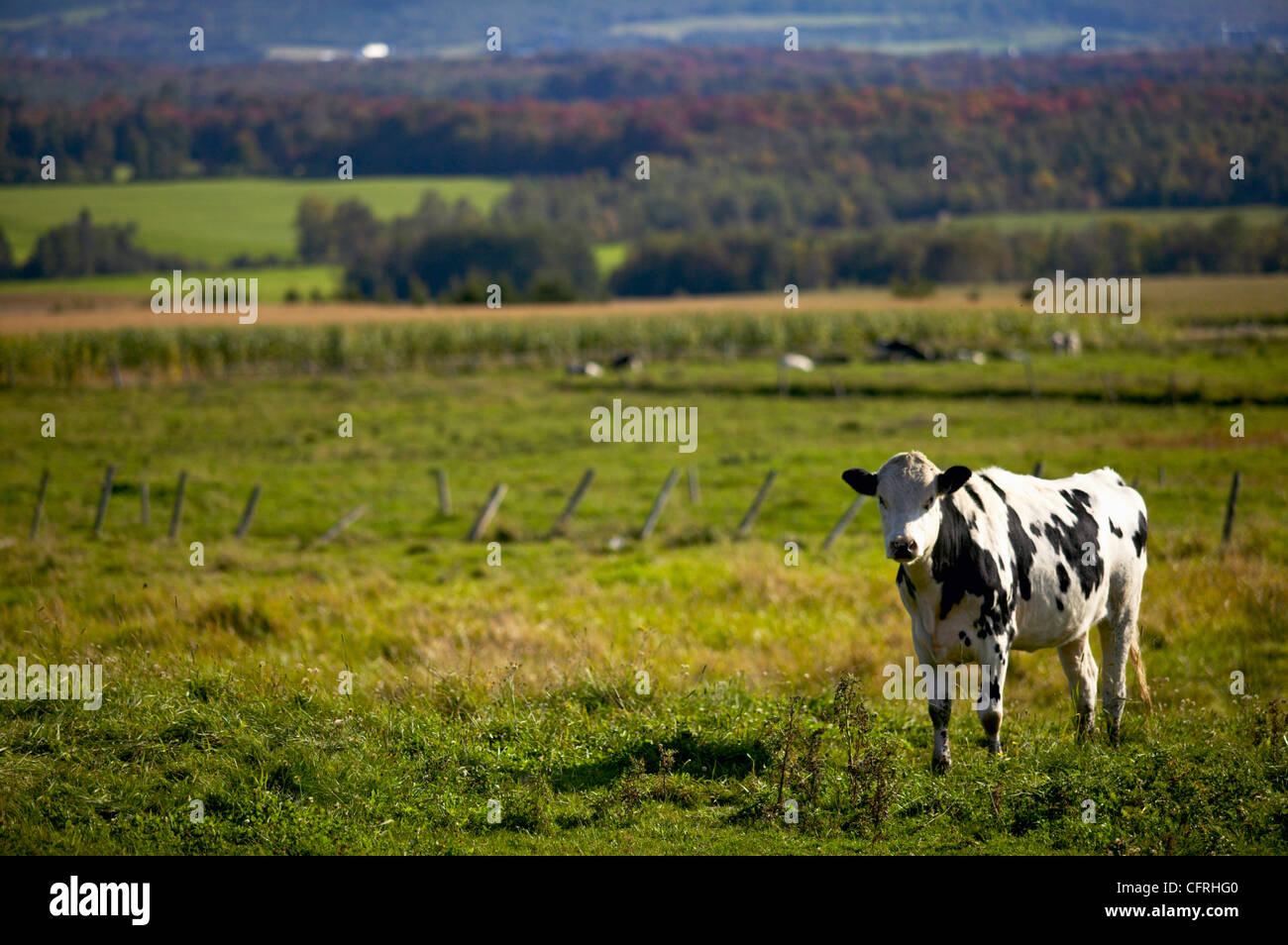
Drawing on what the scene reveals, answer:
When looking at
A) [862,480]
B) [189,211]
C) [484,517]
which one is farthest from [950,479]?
[189,211]

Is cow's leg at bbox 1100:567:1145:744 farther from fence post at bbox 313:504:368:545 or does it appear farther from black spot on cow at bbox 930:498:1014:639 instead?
fence post at bbox 313:504:368:545

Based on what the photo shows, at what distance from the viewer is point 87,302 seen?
98.6 meters

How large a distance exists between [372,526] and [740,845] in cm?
1982

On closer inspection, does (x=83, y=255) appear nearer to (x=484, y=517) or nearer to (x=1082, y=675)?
(x=484, y=517)

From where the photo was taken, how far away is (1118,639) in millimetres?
9984

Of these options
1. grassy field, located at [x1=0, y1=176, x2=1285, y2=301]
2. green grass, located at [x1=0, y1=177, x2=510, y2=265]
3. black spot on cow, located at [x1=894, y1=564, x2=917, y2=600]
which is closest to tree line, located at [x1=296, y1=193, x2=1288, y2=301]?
grassy field, located at [x1=0, y1=176, x2=1285, y2=301]

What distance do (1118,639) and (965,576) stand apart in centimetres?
217

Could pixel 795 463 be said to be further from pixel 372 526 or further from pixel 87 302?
pixel 87 302

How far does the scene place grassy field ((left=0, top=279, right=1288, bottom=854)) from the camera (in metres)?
7.59

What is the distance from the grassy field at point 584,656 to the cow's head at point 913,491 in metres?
1.32

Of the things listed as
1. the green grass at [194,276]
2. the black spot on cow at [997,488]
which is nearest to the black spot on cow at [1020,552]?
the black spot on cow at [997,488]

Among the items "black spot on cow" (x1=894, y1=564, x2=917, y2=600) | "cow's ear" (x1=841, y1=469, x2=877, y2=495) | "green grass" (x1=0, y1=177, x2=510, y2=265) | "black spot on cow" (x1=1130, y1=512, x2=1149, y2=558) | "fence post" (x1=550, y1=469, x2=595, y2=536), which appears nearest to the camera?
"cow's ear" (x1=841, y1=469, x2=877, y2=495)

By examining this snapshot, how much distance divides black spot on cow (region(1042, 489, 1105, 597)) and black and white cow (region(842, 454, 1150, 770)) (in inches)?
0.4

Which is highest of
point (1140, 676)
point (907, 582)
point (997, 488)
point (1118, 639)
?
point (997, 488)
